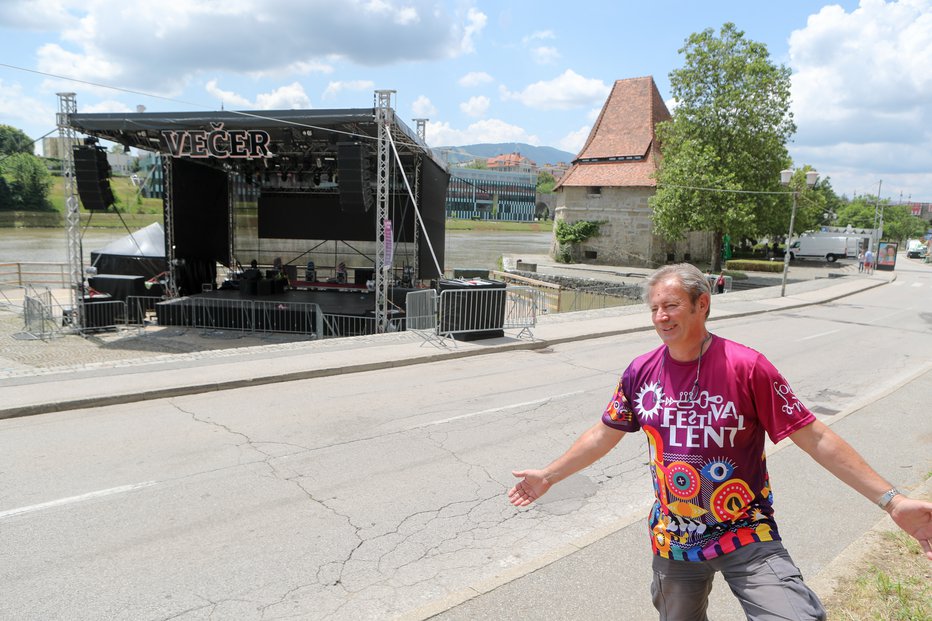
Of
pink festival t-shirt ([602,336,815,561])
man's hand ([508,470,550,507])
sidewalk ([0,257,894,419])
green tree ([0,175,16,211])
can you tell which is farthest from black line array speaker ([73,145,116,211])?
green tree ([0,175,16,211])

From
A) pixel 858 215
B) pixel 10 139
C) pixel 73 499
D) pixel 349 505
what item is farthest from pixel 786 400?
pixel 10 139

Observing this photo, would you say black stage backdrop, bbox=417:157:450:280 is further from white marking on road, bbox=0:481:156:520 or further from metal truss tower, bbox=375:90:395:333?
white marking on road, bbox=0:481:156:520

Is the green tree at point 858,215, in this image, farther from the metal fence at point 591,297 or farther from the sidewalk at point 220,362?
the sidewalk at point 220,362

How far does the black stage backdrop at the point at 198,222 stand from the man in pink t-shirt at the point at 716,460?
74.3 ft

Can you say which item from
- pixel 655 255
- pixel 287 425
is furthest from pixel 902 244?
pixel 287 425

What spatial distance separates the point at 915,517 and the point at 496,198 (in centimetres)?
17577

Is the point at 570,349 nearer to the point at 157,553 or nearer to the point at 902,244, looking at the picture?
the point at 157,553

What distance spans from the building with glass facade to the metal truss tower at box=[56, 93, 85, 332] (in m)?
142

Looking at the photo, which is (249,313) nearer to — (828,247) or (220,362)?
(220,362)

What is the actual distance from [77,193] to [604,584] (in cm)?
1860

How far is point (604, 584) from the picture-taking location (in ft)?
12.5

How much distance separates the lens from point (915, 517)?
217 centimetres

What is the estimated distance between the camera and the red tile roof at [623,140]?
148 feet

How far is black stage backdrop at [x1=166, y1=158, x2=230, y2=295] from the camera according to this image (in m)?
22.0
